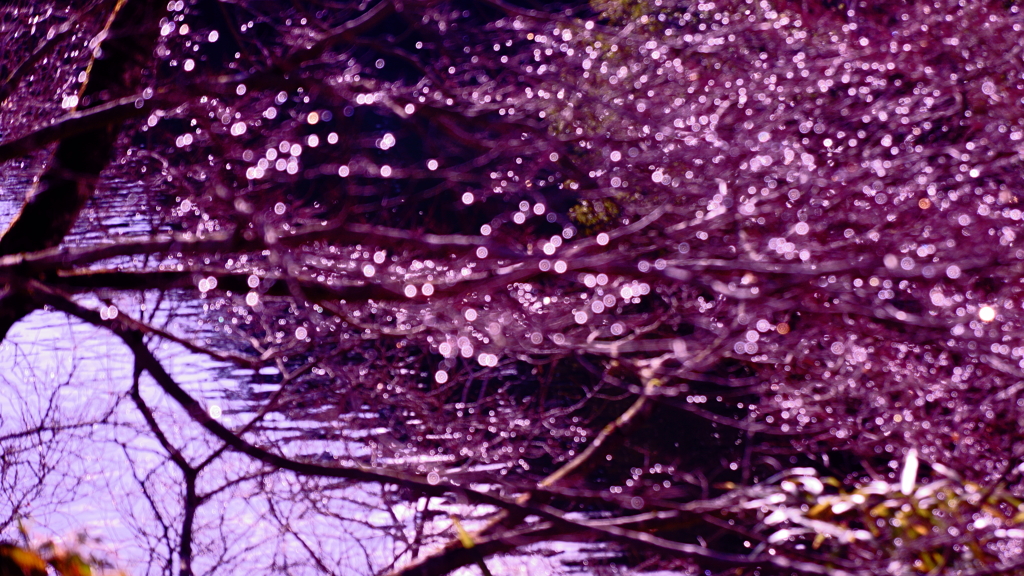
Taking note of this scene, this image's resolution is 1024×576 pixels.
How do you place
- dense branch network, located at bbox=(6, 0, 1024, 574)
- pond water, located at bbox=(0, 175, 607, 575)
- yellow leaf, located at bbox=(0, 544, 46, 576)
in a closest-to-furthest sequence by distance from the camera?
dense branch network, located at bbox=(6, 0, 1024, 574), yellow leaf, located at bbox=(0, 544, 46, 576), pond water, located at bbox=(0, 175, 607, 575)

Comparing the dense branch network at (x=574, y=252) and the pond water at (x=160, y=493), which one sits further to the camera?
the pond water at (x=160, y=493)

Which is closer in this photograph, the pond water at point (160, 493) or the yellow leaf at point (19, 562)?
the yellow leaf at point (19, 562)

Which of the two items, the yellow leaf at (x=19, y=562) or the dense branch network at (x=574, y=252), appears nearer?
the dense branch network at (x=574, y=252)

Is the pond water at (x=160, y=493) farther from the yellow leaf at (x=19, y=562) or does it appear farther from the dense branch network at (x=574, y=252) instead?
the yellow leaf at (x=19, y=562)

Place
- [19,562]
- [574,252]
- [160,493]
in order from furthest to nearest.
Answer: [160,493]
[19,562]
[574,252]

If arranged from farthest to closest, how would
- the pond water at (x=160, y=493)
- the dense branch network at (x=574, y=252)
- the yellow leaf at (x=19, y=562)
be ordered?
the pond water at (x=160, y=493) → the yellow leaf at (x=19, y=562) → the dense branch network at (x=574, y=252)

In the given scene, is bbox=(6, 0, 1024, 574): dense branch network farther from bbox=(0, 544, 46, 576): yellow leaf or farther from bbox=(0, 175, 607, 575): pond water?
bbox=(0, 544, 46, 576): yellow leaf

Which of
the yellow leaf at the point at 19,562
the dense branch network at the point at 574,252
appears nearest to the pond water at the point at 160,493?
the dense branch network at the point at 574,252

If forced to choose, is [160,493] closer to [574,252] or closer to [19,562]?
[19,562]

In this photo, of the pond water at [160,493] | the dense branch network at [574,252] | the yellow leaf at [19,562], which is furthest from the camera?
the pond water at [160,493]

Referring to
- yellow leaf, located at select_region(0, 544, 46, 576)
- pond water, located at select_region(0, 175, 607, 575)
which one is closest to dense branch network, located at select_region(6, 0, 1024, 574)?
pond water, located at select_region(0, 175, 607, 575)

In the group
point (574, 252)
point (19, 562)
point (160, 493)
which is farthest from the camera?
point (160, 493)

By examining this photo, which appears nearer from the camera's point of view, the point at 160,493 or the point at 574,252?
the point at 574,252

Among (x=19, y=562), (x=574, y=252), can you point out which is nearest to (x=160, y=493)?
(x=19, y=562)
